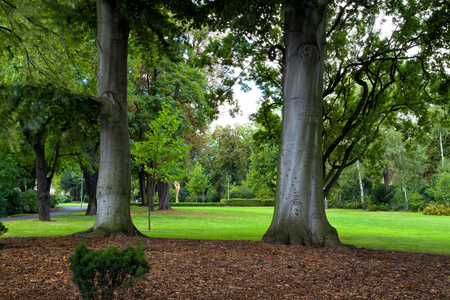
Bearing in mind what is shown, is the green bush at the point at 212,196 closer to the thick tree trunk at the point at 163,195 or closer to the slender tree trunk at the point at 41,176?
the thick tree trunk at the point at 163,195

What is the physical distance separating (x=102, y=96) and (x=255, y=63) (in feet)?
26.2

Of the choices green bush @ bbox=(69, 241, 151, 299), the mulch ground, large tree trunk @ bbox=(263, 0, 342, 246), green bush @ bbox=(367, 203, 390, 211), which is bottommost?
green bush @ bbox=(367, 203, 390, 211)

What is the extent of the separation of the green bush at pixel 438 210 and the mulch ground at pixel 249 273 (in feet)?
92.5

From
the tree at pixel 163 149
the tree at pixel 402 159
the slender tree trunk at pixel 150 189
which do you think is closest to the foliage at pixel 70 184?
the slender tree trunk at pixel 150 189

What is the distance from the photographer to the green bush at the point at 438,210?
1198 inches

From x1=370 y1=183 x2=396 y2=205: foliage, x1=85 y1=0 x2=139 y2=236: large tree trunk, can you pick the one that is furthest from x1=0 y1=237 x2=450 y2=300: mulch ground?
x1=370 y1=183 x2=396 y2=205: foliage

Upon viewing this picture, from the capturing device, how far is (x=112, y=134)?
27.9 feet

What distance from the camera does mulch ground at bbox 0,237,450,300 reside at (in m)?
4.22

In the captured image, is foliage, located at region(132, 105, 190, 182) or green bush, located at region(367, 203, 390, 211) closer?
foliage, located at region(132, 105, 190, 182)

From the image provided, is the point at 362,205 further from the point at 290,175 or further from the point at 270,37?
the point at 290,175

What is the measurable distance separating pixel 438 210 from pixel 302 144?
29.0 m

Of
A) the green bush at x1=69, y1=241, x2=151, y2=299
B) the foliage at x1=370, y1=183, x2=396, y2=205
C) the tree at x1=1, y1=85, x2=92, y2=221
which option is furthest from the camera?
the foliage at x1=370, y1=183, x2=396, y2=205

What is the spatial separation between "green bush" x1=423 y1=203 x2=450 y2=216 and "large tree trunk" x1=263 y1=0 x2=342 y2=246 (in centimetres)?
2801

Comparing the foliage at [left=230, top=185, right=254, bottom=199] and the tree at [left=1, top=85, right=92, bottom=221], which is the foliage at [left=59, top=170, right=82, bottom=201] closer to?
the foliage at [left=230, top=185, right=254, bottom=199]
